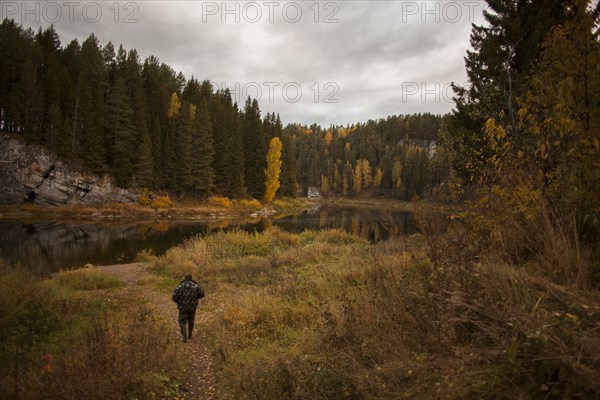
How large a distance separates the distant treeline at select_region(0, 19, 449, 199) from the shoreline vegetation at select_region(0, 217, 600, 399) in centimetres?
4239

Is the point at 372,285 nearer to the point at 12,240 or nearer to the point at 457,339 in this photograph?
the point at 457,339

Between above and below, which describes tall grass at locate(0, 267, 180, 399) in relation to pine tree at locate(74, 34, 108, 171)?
below

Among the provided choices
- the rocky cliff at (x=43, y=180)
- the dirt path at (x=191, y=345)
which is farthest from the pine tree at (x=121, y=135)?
the dirt path at (x=191, y=345)

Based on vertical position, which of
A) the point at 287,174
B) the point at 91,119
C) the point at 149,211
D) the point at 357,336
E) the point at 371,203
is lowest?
the point at 371,203

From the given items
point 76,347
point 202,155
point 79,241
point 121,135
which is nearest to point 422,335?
point 76,347

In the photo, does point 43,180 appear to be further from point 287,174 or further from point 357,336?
point 357,336

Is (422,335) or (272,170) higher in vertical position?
(272,170)

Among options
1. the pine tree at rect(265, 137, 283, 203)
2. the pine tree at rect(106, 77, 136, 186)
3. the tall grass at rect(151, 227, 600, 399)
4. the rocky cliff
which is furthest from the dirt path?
the pine tree at rect(265, 137, 283, 203)

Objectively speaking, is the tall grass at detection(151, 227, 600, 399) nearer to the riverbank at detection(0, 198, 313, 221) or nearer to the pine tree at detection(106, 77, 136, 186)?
the riverbank at detection(0, 198, 313, 221)

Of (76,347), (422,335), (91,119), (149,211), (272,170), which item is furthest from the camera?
(272,170)

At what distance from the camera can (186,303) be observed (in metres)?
8.77

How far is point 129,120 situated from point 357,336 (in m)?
56.1

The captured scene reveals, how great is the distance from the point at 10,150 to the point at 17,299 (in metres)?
44.5

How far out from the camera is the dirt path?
6293mm
